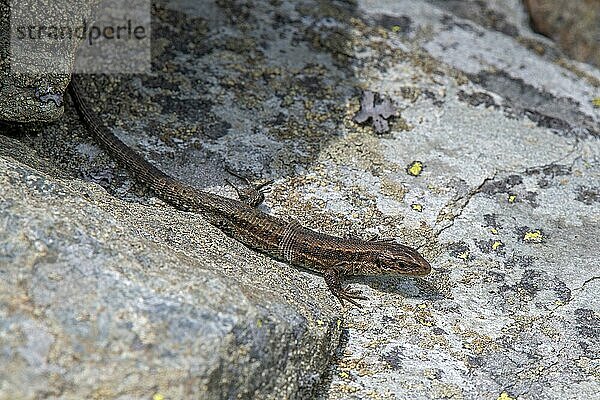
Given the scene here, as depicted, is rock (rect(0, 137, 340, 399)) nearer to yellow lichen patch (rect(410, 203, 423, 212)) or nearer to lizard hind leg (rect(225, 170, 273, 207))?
lizard hind leg (rect(225, 170, 273, 207))

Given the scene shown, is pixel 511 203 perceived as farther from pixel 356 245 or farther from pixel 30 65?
pixel 30 65

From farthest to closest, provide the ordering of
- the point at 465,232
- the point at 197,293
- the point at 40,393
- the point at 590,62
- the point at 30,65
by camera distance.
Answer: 1. the point at 590,62
2. the point at 465,232
3. the point at 30,65
4. the point at 197,293
5. the point at 40,393

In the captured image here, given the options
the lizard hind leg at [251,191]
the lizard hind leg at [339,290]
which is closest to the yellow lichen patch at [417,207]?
the lizard hind leg at [339,290]

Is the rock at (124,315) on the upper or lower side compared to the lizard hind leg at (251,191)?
upper

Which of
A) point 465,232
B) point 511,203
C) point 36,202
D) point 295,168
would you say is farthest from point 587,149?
point 36,202

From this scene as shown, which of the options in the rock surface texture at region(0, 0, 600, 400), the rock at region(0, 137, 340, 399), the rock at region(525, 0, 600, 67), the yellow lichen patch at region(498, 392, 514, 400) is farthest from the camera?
the rock at region(525, 0, 600, 67)

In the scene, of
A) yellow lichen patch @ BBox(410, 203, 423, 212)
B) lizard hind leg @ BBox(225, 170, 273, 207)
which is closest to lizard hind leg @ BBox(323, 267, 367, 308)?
lizard hind leg @ BBox(225, 170, 273, 207)

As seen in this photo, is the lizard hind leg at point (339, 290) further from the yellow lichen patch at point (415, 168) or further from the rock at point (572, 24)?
the rock at point (572, 24)
